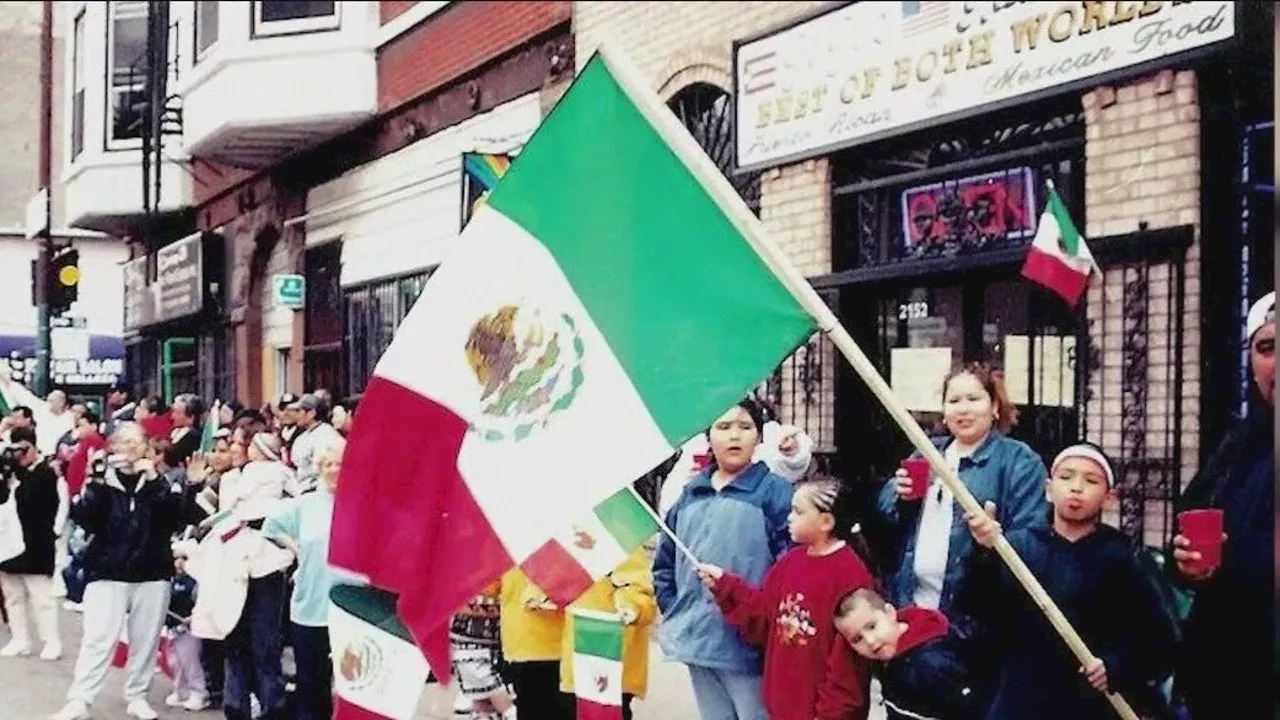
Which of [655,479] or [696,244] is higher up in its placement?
[696,244]

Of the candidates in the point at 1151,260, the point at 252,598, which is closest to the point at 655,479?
the point at 252,598

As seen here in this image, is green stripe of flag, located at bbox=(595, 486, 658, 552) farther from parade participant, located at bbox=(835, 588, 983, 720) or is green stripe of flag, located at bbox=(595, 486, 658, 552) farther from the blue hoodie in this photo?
parade participant, located at bbox=(835, 588, 983, 720)

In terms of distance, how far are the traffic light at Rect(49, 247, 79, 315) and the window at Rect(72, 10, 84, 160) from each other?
656mm

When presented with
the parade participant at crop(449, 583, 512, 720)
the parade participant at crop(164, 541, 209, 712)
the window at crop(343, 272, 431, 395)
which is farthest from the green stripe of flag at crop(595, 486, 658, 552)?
the window at crop(343, 272, 431, 395)

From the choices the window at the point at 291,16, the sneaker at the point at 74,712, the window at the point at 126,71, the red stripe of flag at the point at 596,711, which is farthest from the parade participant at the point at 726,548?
the window at the point at 291,16

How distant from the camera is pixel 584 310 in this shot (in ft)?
12.6

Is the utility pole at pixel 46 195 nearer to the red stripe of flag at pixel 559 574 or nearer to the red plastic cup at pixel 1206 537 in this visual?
the red stripe of flag at pixel 559 574

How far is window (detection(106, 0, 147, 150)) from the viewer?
1027cm

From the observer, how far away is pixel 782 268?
11.4 feet

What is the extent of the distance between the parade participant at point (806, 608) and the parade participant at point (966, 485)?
0.62 ft

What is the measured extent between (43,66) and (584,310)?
6.62 metres

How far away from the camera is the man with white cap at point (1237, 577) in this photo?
3350 millimetres

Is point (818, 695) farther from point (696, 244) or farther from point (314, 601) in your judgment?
point (314, 601)

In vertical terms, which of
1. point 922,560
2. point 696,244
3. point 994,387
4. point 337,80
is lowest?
point 922,560
